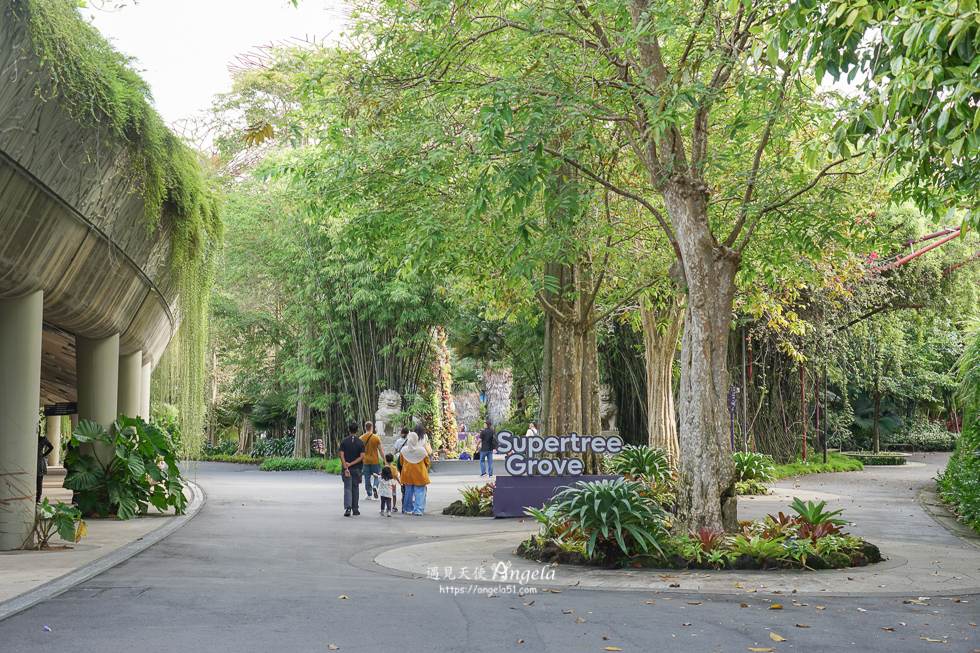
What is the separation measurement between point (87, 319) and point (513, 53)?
259 inches

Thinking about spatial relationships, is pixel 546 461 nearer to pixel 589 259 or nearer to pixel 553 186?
pixel 589 259

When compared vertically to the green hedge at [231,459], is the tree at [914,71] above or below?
above

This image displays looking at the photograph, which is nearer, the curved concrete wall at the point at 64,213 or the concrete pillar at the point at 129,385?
the curved concrete wall at the point at 64,213

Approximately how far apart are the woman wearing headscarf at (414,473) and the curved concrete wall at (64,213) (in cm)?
486

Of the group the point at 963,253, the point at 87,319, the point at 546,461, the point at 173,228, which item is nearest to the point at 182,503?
the point at 87,319

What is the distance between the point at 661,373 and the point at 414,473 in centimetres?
822

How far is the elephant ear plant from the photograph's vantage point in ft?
40.7

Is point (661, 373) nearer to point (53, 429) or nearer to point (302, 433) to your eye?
point (302, 433)

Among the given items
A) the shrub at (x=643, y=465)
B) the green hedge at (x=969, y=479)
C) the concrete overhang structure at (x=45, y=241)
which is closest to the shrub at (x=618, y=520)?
the green hedge at (x=969, y=479)

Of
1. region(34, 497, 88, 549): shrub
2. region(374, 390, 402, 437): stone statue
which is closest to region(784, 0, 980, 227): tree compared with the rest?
region(34, 497, 88, 549): shrub

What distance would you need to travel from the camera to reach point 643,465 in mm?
15797

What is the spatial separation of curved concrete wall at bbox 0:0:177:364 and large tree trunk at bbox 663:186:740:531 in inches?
246

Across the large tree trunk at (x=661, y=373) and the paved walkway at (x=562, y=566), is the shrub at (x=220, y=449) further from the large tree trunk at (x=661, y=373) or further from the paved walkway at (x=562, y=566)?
the paved walkway at (x=562, y=566)

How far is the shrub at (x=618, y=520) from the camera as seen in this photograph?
334 inches
